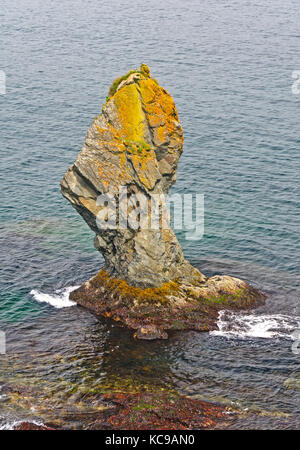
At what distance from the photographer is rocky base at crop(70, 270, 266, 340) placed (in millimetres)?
62969

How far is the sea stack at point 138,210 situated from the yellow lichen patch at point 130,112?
0.09 meters

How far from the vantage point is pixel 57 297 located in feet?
225

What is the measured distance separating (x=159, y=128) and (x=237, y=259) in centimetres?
2057

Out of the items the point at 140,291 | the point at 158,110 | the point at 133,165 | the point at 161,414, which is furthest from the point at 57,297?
the point at 161,414

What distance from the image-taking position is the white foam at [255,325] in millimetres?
61625

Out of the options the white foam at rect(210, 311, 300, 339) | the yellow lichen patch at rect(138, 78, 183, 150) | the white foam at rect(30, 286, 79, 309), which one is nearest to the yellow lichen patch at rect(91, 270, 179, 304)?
the white foam at rect(30, 286, 79, 309)

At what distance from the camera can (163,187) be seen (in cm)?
6725

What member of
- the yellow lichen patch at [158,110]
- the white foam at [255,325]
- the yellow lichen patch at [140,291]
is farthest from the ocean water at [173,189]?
the yellow lichen patch at [158,110]

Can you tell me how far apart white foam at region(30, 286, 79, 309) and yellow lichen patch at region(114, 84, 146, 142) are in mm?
17852

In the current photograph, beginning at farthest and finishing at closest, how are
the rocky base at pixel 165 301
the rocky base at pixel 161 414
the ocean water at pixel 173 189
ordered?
the rocky base at pixel 165 301 → the ocean water at pixel 173 189 → the rocky base at pixel 161 414

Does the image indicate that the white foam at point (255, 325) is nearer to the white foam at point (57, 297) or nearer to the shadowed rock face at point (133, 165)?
the shadowed rock face at point (133, 165)

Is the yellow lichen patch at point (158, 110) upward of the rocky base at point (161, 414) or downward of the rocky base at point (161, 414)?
upward

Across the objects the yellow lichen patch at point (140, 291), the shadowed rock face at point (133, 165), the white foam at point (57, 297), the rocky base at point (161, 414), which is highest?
the shadowed rock face at point (133, 165)

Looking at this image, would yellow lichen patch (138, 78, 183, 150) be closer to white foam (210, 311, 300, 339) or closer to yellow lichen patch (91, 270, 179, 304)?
yellow lichen patch (91, 270, 179, 304)
